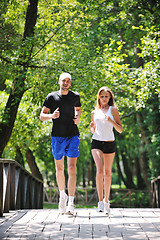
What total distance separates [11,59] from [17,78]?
65cm

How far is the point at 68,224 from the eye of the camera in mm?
5188

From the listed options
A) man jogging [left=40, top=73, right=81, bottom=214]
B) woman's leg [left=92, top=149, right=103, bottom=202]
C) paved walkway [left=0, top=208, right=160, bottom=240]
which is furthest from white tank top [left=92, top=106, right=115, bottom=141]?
paved walkway [left=0, top=208, right=160, bottom=240]

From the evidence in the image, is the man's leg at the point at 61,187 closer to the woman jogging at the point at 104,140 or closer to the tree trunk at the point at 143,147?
the woman jogging at the point at 104,140

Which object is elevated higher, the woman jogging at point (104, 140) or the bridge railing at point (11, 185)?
the woman jogging at point (104, 140)

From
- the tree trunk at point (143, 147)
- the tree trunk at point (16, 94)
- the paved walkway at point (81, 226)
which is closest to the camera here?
the paved walkway at point (81, 226)

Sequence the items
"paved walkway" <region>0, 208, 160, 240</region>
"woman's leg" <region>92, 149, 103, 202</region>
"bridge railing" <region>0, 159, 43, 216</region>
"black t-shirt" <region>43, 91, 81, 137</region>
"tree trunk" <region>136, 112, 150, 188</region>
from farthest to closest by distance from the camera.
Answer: "tree trunk" <region>136, 112, 150, 188</region>, "bridge railing" <region>0, 159, 43, 216</region>, "woman's leg" <region>92, 149, 103, 202</region>, "black t-shirt" <region>43, 91, 81, 137</region>, "paved walkway" <region>0, 208, 160, 240</region>

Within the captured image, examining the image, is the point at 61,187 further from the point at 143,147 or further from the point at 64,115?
the point at 143,147

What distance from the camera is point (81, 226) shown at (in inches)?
198

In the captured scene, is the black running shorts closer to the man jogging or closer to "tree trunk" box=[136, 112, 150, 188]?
the man jogging

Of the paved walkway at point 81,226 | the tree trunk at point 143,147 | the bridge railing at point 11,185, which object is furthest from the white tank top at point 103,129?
the tree trunk at point 143,147

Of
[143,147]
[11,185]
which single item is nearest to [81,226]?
[11,185]

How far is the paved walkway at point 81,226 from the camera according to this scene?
14.4 feet

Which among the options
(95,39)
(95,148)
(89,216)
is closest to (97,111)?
(95,148)

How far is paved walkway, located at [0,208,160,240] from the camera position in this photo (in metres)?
4.39
